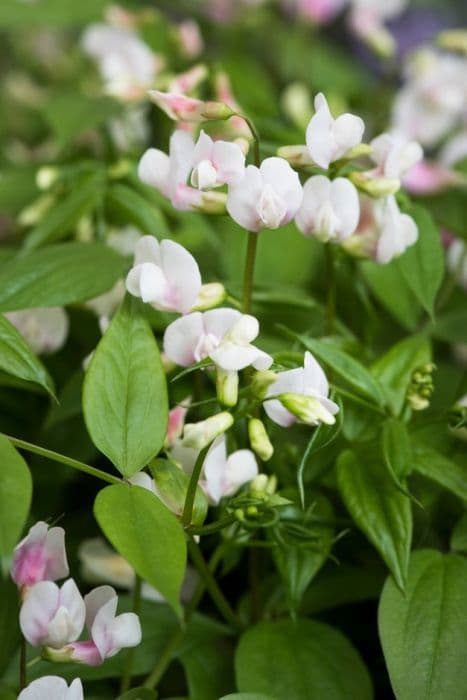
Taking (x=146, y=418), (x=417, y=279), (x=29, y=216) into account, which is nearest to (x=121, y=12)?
(x=29, y=216)

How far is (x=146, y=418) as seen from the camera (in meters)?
0.54

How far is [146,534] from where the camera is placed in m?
0.48

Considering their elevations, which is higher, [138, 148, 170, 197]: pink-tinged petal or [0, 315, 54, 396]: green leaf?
[138, 148, 170, 197]: pink-tinged petal

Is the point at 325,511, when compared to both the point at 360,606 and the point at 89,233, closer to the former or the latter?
the point at 360,606

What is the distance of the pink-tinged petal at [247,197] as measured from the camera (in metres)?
0.55

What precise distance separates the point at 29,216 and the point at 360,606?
1.42 feet

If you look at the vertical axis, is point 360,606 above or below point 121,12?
below

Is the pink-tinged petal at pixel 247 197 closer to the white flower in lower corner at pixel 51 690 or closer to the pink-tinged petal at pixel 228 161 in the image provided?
the pink-tinged petal at pixel 228 161

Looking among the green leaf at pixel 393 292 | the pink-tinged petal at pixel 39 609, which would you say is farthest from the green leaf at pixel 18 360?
the green leaf at pixel 393 292

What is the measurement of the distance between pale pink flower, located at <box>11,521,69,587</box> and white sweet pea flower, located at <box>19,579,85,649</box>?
19mm

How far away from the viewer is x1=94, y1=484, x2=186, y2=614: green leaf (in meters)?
0.45

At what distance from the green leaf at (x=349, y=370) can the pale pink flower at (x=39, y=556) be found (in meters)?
0.19

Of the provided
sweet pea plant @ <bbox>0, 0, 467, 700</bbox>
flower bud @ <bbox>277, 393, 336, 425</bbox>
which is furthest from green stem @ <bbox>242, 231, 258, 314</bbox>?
flower bud @ <bbox>277, 393, 336, 425</bbox>

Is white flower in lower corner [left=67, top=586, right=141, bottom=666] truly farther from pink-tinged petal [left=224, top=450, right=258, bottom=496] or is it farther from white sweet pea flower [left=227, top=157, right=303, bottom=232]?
white sweet pea flower [left=227, top=157, right=303, bottom=232]
